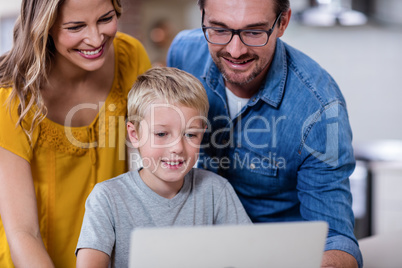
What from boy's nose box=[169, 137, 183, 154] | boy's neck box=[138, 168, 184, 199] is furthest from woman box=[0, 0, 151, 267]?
boy's nose box=[169, 137, 183, 154]

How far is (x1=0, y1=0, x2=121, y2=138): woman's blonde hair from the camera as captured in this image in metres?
1.44

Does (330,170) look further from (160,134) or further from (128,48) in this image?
(128,48)

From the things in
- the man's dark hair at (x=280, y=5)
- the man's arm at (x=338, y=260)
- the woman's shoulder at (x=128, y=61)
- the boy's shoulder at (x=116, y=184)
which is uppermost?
the man's dark hair at (x=280, y=5)

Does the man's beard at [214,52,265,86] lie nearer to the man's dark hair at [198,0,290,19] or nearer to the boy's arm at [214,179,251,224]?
the man's dark hair at [198,0,290,19]

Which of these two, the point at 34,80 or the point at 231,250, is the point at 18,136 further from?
the point at 231,250

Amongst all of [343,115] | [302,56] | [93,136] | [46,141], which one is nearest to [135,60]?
[93,136]

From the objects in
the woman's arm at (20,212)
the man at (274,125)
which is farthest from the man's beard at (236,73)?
the woman's arm at (20,212)

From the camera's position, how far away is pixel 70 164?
1.62 metres

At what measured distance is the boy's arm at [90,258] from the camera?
48.6 inches

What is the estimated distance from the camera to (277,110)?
1.64 m

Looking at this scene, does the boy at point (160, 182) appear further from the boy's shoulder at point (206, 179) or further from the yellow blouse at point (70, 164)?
the yellow blouse at point (70, 164)

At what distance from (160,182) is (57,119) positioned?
43 centimetres

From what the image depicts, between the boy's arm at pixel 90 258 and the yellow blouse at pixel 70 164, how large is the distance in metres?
0.40

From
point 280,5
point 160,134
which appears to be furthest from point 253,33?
point 160,134
